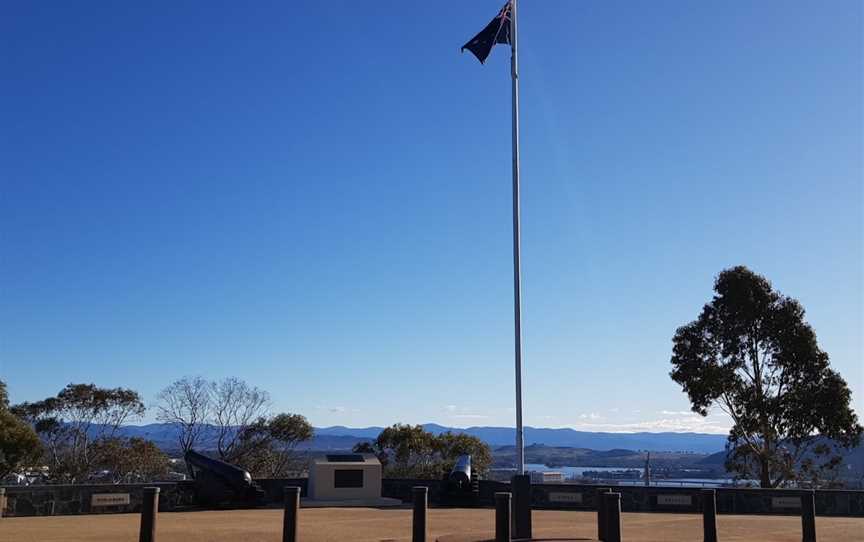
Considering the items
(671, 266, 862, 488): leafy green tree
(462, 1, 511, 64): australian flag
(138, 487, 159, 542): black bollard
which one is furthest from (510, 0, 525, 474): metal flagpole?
(671, 266, 862, 488): leafy green tree

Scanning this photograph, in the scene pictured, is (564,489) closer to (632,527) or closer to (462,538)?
(632,527)

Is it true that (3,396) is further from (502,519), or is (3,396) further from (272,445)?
(502,519)

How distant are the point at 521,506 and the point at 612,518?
1.91 metres

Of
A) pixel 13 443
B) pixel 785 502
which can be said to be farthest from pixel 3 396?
pixel 785 502

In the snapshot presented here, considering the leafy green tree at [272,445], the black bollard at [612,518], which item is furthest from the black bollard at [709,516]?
the leafy green tree at [272,445]

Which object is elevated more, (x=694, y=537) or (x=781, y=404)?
(x=781, y=404)

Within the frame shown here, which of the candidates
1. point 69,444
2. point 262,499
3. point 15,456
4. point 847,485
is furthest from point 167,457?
point 847,485

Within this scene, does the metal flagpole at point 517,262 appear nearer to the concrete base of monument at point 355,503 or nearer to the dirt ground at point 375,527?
the dirt ground at point 375,527

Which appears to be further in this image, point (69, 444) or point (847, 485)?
point (69, 444)

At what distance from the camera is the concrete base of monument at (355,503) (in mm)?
20328

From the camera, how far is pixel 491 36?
15633 millimetres

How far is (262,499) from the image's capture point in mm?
20453

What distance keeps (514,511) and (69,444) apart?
33.6 meters

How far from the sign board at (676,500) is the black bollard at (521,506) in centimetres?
789
